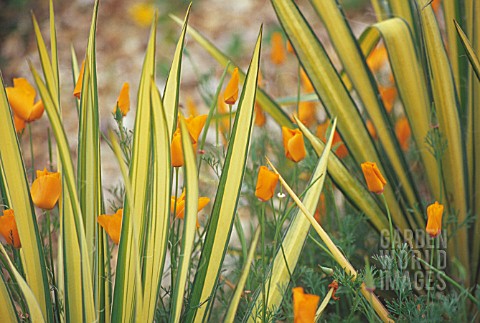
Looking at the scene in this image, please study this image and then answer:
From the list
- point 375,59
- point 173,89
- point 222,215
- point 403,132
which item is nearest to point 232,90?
point 173,89

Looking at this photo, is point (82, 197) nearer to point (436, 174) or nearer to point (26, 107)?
point (26, 107)

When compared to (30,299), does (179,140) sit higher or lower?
higher

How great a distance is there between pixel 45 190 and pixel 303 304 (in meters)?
0.35

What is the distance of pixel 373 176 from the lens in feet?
2.69

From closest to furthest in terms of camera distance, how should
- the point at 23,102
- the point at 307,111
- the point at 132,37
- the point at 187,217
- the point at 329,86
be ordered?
the point at 187,217
the point at 23,102
the point at 329,86
the point at 307,111
the point at 132,37

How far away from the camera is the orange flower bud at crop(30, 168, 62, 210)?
2.54 ft

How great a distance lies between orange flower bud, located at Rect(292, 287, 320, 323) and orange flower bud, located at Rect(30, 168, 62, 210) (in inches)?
13.1

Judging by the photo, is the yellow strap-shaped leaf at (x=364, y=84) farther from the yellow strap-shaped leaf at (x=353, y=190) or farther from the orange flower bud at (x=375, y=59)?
the orange flower bud at (x=375, y=59)

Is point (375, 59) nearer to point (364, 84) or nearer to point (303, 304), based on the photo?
point (364, 84)

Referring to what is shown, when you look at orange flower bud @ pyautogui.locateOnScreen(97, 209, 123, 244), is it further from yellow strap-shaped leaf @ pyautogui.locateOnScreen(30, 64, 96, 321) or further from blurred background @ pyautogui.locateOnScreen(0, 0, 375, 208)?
blurred background @ pyautogui.locateOnScreen(0, 0, 375, 208)

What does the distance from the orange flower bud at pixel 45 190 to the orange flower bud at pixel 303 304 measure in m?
0.33

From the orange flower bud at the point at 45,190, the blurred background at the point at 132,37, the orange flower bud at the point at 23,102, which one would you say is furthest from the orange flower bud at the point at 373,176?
the blurred background at the point at 132,37

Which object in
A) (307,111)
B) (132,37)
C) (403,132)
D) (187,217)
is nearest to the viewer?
(187,217)

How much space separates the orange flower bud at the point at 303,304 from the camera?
2.07 feet
